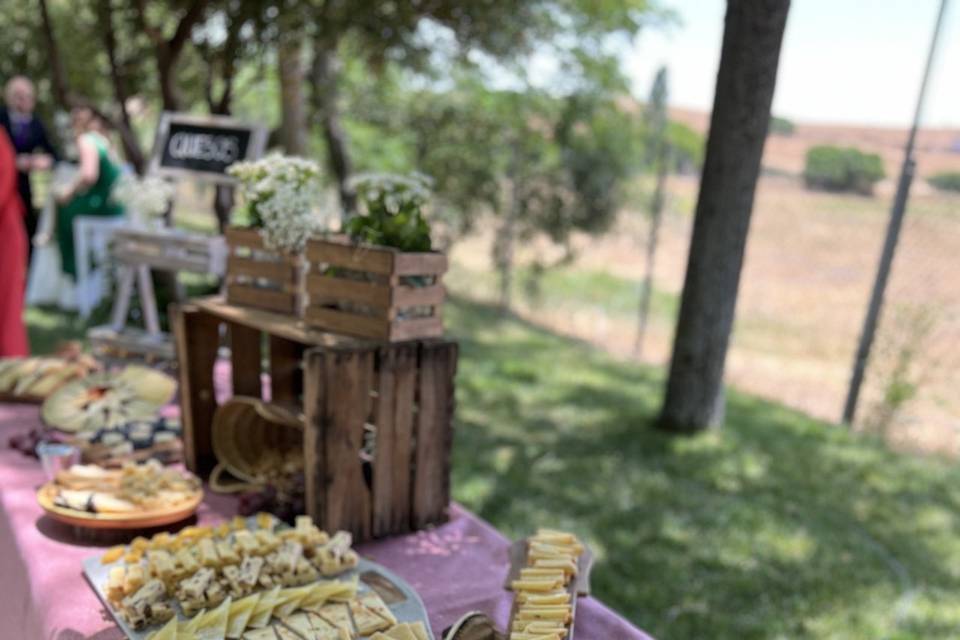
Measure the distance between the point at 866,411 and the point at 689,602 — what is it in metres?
3.27

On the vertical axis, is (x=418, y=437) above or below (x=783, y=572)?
above

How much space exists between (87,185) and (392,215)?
4791 mm

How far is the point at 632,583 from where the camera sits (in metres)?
3.12

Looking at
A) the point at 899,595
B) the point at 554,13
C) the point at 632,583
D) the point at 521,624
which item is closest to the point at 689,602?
the point at 632,583

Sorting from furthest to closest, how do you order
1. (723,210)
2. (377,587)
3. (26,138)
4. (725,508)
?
(26,138), (723,210), (725,508), (377,587)

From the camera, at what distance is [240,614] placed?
1568 mm

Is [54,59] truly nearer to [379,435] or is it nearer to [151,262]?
[151,262]

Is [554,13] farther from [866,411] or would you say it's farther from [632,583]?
[632,583]

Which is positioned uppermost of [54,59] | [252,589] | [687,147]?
[54,59]

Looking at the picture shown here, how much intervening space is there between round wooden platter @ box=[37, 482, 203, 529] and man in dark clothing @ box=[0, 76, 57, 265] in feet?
14.7

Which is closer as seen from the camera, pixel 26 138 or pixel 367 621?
pixel 367 621

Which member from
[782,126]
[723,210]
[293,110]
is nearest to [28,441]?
[723,210]

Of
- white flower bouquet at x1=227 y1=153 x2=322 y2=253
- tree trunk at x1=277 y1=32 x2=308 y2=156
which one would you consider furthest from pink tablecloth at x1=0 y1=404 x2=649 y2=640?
tree trunk at x1=277 y1=32 x2=308 y2=156

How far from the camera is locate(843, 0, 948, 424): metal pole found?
5.08 meters
